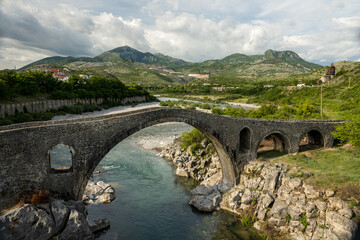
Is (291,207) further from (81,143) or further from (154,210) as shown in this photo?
(81,143)

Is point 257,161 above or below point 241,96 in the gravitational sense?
below

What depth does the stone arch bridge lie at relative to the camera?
13047 mm

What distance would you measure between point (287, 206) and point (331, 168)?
7.65 m

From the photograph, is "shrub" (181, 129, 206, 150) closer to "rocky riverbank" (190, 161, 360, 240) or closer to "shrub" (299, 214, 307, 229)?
"rocky riverbank" (190, 161, 360, 240)

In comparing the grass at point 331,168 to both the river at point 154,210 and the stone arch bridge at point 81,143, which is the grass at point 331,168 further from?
the river at point 154,210

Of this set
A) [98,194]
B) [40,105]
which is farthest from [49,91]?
[98,194]

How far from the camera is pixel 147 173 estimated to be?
29.3m

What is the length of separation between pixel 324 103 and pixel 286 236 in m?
48.0

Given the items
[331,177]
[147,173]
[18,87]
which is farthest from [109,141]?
[18,87]

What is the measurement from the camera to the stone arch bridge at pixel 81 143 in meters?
13.0

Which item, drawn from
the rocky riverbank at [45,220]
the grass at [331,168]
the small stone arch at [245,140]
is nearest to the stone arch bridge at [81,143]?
the small stone arch at [245,140]

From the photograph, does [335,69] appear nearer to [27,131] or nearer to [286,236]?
[286,236]

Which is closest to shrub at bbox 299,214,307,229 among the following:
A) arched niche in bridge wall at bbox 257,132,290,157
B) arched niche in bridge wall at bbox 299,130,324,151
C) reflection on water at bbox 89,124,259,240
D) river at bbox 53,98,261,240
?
river at bbox 53,98,261,240

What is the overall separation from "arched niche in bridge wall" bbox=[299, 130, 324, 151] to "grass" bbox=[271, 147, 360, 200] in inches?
74.1
